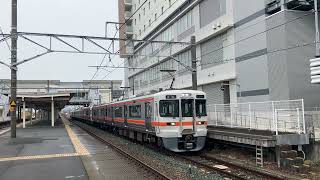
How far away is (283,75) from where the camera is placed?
858 inches

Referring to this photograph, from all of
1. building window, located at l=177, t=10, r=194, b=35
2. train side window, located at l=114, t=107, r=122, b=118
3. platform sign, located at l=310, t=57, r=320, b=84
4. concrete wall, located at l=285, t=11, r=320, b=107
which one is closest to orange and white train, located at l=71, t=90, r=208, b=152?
platform sign, located at l=310, t=57, r=320, b=84

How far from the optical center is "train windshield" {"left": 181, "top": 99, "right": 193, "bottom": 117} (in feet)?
56.0

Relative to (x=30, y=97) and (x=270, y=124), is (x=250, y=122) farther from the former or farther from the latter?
(x=30, y=97)

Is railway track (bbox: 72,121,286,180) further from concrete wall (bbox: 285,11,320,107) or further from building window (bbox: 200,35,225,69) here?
building window (bbox: 200,35,225,69)

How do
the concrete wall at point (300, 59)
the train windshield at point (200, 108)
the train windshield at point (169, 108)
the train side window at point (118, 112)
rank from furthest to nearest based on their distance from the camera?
the train side window at point (118, 112) → the concrete wall at point (300, 59) → the train windshield at point (200, 108) → the train windshield at point (169, 108)

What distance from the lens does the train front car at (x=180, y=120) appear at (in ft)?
54.6

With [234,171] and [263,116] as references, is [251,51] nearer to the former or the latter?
[263,116]

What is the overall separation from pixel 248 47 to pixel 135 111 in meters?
8.39

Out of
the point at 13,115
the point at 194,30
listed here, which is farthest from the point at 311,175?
the point at 194,30

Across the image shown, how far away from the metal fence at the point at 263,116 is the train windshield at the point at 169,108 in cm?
367

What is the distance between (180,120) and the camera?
55.3 feet

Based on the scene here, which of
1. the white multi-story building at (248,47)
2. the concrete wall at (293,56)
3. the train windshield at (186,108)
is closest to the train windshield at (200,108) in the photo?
the train windshield at (186,108)

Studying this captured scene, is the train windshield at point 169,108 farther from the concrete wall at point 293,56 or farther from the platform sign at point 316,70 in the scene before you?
the concrete wall at point 293,56

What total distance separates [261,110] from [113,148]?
7.08m
